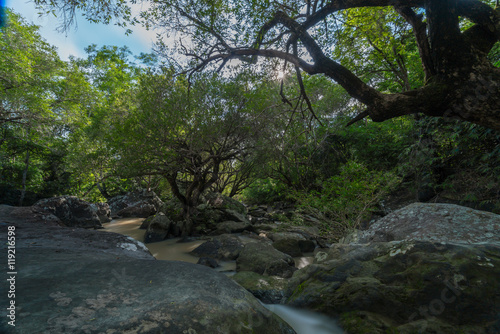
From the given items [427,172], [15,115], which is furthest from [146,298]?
[15,115]

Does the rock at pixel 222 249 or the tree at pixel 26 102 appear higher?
the tree at pixel 26 102

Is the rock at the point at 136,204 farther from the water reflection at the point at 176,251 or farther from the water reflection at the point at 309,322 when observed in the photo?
the water reflection at the point at 309,322

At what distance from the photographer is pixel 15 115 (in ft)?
A: 44.1

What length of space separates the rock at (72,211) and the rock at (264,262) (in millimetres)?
9309

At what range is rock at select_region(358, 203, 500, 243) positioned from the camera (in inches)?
131

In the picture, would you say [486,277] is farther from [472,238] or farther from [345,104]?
[345,104]

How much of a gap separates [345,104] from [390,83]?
3.06 m

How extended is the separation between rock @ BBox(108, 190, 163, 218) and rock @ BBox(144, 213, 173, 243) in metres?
4.91

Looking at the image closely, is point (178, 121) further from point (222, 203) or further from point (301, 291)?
point (301, 291)

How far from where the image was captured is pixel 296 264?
598 centimetres

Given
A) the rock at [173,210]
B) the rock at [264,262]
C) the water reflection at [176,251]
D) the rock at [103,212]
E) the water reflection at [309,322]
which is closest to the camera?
the water reflection at [309,322]

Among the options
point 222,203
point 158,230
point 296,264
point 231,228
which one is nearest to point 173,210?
point 158,230

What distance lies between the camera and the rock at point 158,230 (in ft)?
28.3

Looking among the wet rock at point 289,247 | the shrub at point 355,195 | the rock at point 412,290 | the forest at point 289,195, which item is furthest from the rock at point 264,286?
Answer: the shrub at point 355,195
